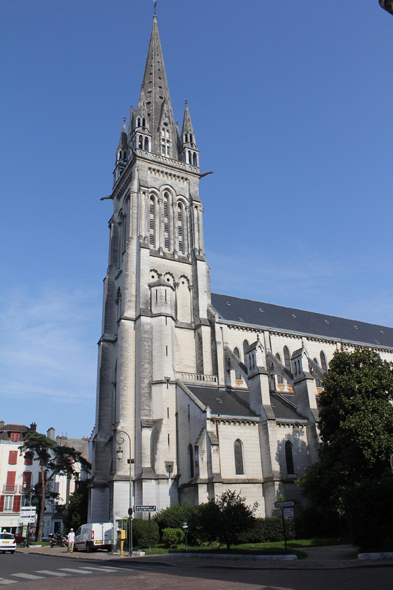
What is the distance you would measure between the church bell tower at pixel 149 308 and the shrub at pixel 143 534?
327 centimetres

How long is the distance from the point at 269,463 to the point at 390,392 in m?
9.07

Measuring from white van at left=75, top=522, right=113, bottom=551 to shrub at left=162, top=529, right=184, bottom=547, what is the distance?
12.9 feet

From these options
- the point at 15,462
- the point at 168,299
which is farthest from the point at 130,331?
the point at 15,462

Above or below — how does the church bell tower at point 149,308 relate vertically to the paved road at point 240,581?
above

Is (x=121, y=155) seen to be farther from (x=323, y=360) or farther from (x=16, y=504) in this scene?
(x=16, y=504)

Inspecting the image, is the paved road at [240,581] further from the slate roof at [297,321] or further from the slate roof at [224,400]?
the slate roof at [297,321]

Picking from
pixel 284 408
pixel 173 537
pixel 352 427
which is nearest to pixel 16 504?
pixel 173 537

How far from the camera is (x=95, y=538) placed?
1024 inches

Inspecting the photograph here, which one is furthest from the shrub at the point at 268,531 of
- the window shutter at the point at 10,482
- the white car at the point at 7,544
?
the window shutter at the point at 10,482

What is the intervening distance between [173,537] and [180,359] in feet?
48.1

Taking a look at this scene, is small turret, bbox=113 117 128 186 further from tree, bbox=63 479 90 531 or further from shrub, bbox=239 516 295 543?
shrub, bbox=239 516 295 543

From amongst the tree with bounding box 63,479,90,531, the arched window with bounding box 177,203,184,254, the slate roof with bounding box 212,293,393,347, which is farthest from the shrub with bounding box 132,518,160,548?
the arched window with bounding box 177,203,184,254

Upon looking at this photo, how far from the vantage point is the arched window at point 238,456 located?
29.2 metres

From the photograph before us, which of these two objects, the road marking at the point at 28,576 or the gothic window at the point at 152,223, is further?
the gothic window at the point at 152,223
